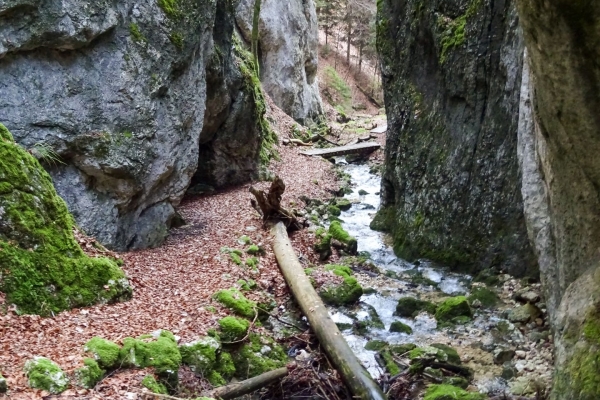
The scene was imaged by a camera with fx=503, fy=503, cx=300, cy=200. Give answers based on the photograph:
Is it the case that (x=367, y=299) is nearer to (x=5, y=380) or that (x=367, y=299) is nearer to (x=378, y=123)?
(x=5, y=380)

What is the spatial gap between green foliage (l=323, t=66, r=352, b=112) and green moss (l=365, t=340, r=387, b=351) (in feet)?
119

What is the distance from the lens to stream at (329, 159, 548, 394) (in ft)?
28.0

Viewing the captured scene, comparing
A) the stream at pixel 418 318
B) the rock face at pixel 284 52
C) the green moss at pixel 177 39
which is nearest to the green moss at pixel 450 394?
the stream at pixel 418 318

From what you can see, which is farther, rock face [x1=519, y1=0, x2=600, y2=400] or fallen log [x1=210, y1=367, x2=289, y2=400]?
fallen log [x1=210, y1=367, x2=289, y2=400]

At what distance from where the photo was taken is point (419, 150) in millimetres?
14398

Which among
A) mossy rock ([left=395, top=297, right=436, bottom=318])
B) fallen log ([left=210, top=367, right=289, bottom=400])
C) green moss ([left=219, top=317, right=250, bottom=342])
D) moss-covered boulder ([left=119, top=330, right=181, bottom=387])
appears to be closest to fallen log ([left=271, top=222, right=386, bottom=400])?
fallen log ([left=210, top=367, right=289, bottom=400])

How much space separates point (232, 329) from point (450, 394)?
3399 millimetres

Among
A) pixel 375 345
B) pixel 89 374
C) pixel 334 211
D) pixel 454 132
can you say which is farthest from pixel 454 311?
pixel 334 211

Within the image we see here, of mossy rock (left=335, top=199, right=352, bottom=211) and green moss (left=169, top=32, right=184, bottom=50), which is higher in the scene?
green moss (left=169, top=32, right=184, bottom=50)

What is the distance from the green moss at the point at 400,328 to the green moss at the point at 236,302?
2.75 m

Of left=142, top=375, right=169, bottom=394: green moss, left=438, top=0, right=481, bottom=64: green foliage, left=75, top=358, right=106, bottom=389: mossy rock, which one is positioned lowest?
left=142, top=375, right=169, bottom=394: green moss

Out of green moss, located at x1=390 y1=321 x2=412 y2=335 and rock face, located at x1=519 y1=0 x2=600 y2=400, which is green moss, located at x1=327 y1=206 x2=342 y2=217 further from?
rock face, located at x1=519 y1=0 x2=600 y2=400

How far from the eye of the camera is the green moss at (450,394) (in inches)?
274

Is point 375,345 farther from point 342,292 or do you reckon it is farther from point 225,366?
point 225,366
